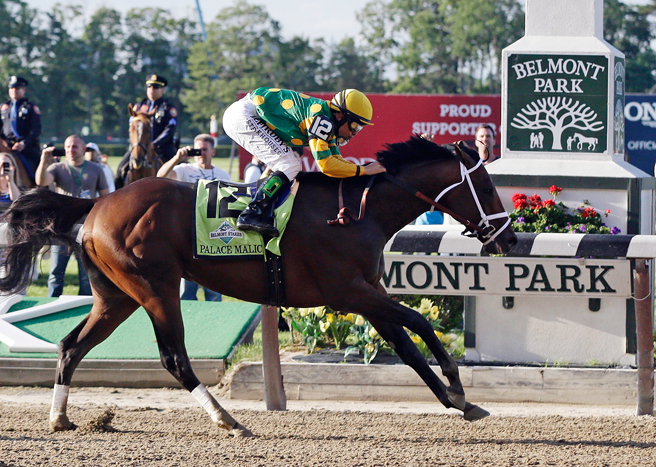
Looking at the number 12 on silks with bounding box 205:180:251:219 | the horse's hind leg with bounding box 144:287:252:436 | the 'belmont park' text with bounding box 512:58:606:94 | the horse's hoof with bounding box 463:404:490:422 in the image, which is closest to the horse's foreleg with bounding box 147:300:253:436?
the horse's hind leg with bounding box 144:287:252:436

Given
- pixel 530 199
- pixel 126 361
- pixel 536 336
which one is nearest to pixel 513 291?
pixel 536 336

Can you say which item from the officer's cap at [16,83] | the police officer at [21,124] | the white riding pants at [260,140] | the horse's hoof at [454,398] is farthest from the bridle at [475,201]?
the officer's cap at [16,83]

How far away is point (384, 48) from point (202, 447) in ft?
216

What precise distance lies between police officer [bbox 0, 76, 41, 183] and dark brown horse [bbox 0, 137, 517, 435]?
6.24m

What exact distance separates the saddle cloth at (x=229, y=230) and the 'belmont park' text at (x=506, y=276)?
1294 mm

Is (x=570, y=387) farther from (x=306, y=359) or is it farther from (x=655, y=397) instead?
(x=306, y=359)

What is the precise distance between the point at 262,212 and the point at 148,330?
7.20 ft

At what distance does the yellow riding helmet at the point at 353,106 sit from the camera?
4398mm

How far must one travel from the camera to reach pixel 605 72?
6.36 metres

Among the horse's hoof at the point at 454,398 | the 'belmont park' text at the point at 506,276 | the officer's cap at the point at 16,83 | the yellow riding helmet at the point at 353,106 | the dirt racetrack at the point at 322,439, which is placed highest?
the officer's cap at the point at 16,83

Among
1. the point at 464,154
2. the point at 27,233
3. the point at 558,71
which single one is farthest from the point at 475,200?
the point at 27,233

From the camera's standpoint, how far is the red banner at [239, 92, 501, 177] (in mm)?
18062

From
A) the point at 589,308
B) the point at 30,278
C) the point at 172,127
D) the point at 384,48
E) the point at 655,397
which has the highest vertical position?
the point at 384,48

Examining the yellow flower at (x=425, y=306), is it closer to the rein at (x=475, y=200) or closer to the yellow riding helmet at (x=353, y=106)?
the rein at (x=475, y=200)
